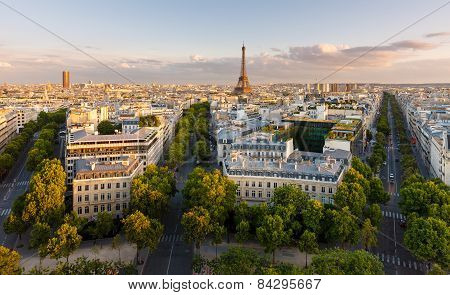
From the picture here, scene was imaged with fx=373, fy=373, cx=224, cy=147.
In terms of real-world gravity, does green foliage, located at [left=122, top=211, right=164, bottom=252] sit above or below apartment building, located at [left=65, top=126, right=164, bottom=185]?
below

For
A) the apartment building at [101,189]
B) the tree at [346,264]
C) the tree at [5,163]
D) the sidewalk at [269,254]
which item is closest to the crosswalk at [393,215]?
the sidewalk at [269,254]

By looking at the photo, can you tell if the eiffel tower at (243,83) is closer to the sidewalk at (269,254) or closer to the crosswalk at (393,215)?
the crosswalk at (393,215)

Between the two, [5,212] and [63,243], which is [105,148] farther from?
[63,243]

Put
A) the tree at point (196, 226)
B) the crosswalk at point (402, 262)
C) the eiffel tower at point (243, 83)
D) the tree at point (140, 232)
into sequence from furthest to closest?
the eiffel tower at point (243, 83)
the tree at point (196, 226)
the crosswalk at point (402, 262)
the tree at point (140, 232)

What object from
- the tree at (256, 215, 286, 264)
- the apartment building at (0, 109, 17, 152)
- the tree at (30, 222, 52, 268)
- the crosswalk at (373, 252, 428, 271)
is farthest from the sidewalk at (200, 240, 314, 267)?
the apartment building at (0, 109, 17, 152)

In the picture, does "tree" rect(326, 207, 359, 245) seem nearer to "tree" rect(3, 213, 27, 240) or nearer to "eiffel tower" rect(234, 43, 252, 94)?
"tree" rect(3, 213, 27, 240)
